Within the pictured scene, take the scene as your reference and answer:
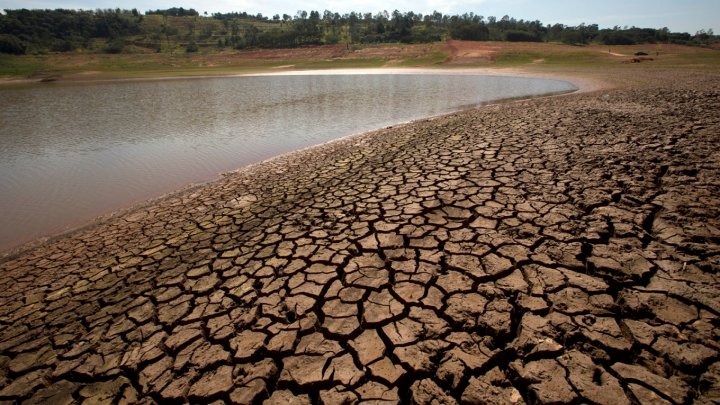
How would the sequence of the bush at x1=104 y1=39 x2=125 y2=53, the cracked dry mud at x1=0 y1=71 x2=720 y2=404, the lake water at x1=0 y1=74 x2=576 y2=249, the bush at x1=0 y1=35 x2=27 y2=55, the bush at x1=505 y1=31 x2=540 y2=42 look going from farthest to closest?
the bush at x1=104 y1=39 x2=125 y2=53, the bush at x1=505 y1=31 x2=540 y2=42, the bush at x1=0 y1=35 x2=27 y2=55, the lake water at x1=0 y1=74 x2=576 y2=249, the cracked dry mud at x1=0 y1=71 x2=720 y2=404

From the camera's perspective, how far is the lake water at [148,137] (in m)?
6.48

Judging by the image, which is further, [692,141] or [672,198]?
[692,141]

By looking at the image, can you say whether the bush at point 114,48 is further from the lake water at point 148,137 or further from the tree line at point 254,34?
the lake water at point 148,137

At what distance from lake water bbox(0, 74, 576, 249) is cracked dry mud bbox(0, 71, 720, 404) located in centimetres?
167

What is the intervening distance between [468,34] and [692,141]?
58.9m

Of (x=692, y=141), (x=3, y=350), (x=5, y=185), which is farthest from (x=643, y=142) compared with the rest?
(x=5, y=185)

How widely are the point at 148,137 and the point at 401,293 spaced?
35.9ft

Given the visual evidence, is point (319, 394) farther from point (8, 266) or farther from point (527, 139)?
point (527, 139)

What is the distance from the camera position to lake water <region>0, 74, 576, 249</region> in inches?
255

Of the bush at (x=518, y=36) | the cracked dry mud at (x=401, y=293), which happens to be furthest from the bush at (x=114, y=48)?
→ the cracked dry mud at (x=401, y=293)

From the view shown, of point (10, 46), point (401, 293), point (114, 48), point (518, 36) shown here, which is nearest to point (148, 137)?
point (401, 293)

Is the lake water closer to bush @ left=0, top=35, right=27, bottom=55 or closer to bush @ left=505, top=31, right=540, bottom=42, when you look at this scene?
bush @ left=505, top=31, right=540, bottom=42

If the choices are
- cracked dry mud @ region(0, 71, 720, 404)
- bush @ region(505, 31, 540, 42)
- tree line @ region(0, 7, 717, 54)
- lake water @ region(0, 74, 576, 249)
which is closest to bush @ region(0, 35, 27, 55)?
tree line @ region(0, 7, 717, 54)

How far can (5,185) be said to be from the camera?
720cm
